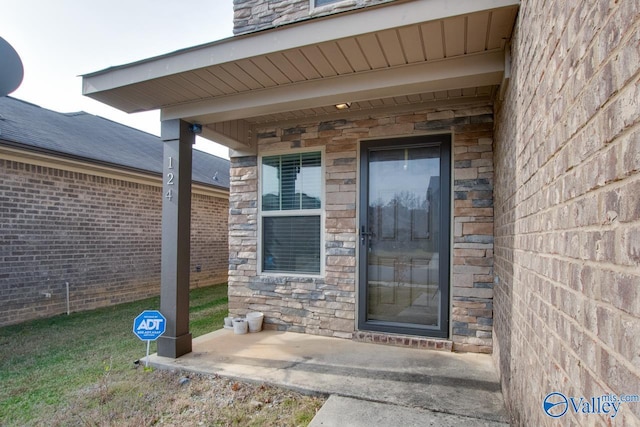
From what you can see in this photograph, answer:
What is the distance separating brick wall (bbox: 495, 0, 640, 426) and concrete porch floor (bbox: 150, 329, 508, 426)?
0.56 metres

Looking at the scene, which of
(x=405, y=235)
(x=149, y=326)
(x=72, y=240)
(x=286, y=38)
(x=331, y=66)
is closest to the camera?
(x=286, y=38)

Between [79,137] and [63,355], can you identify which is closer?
[63,355]

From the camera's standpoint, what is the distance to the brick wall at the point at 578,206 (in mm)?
716

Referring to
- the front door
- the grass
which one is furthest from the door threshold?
the grass

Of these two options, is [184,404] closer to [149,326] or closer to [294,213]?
[149,326]

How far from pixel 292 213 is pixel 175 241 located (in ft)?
4.71

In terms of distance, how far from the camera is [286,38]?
8.11 ft

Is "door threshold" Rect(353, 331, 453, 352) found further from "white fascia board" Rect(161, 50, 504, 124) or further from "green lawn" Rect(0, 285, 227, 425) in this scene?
"white fascia board" Rect(161, 50, 504, 124)

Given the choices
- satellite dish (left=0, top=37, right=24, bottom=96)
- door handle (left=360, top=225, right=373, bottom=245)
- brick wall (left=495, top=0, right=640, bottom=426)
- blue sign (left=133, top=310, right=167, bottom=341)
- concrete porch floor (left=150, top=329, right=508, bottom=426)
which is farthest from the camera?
door handle (left=360, top=225, right=373, bottom=245)

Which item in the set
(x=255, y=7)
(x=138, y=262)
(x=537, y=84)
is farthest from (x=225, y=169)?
(x=537, y=84)

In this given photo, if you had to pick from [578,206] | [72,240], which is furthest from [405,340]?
[72,240]

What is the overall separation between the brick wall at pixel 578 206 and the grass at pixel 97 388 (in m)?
1.68

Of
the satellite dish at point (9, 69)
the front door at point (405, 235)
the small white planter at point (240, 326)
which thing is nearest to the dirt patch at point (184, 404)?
the small white planter at point (240, 326)

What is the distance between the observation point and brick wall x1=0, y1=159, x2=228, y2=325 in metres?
5.09
